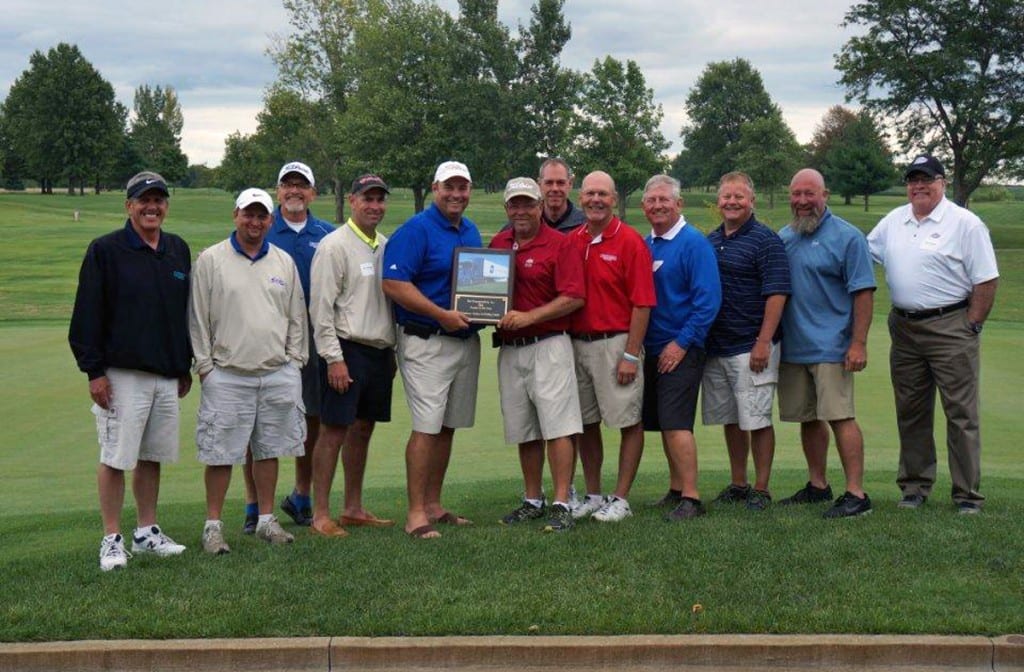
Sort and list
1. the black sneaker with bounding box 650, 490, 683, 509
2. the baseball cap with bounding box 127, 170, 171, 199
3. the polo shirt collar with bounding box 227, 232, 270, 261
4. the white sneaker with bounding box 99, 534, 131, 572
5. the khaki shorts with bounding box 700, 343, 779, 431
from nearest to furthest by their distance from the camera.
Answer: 1. the white sneaker with bounding box 99, 534, 131, 572
2. the baseball cap with bounding box 127, 170, 171, 199
3. the polo shirt collar with bounding box 227, 232, 270, 261
4. the khaki shorts with bounding box 700, 343, 779, 431
5. the black sneaker with bounding box 650, 490, 683, 509

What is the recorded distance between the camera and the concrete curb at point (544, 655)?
15.1 feet

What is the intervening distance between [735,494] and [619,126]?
5707 cm

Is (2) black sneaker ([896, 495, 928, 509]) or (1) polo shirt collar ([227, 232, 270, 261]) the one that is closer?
(1) polo shirt collar ([227, 232, 270, 261])

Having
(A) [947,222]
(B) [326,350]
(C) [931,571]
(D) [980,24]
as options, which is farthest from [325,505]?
(D) [980,24]

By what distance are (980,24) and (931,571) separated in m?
46.7

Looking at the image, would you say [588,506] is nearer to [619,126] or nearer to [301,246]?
[301,246]

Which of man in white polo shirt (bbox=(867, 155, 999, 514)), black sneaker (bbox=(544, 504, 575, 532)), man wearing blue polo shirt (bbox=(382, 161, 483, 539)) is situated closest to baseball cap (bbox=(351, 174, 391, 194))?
man wearing blue polo shirt (bbox=(382, 161, 483, 539))

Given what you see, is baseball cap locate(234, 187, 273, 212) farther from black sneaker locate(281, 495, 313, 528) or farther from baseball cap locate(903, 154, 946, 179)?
baseball cap locate(903, 154, 946, 179)

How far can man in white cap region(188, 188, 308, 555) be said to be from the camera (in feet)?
20.6

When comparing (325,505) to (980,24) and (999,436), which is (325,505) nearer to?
(999,436)

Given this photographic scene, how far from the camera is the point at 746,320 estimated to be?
7.04 meters

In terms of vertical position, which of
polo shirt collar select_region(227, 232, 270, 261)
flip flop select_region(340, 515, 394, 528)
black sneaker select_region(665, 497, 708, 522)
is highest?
polo shirt collar select_region(227, 232, 270, 261)

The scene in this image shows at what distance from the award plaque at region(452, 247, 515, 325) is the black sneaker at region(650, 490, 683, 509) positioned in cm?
164

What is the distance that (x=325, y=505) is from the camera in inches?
267
